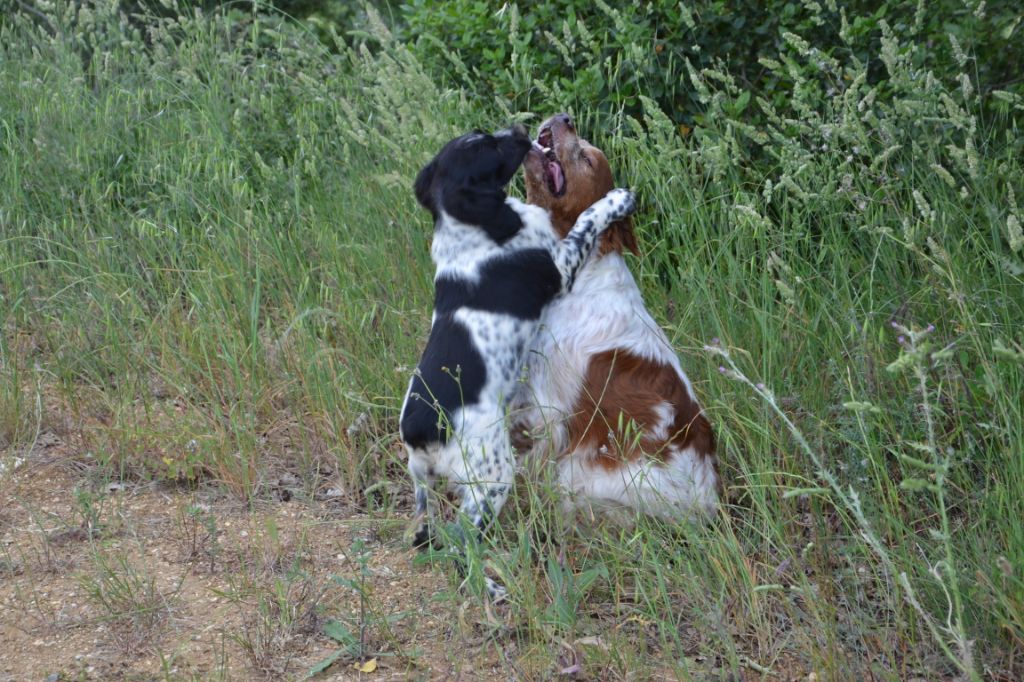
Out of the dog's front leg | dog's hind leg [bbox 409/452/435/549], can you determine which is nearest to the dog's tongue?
the dog's front leg

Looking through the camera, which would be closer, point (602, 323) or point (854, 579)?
point (854, 579)

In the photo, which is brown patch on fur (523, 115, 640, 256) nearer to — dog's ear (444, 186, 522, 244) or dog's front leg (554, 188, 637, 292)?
dog's front leg (554, 188, 637, 292)

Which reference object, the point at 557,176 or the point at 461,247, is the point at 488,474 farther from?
the point at 557,176

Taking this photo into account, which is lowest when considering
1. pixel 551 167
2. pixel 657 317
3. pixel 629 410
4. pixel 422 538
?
pixel 422 538

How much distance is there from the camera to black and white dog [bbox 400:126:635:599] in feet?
12.8

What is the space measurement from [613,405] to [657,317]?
981mm

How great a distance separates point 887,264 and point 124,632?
2.94m

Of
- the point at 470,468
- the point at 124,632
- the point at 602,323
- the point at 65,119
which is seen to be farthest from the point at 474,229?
the point at 65,119

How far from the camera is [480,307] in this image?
3.95 meters

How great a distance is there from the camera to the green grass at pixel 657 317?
3400mm

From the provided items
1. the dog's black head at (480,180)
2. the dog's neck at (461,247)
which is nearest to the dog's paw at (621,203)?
the dog's black head at (480,180)

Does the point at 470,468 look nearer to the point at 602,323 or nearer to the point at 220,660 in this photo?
the point at 602,323

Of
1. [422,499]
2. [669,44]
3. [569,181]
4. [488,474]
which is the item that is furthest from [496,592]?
[669,44]

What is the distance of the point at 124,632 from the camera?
366 centimetres
